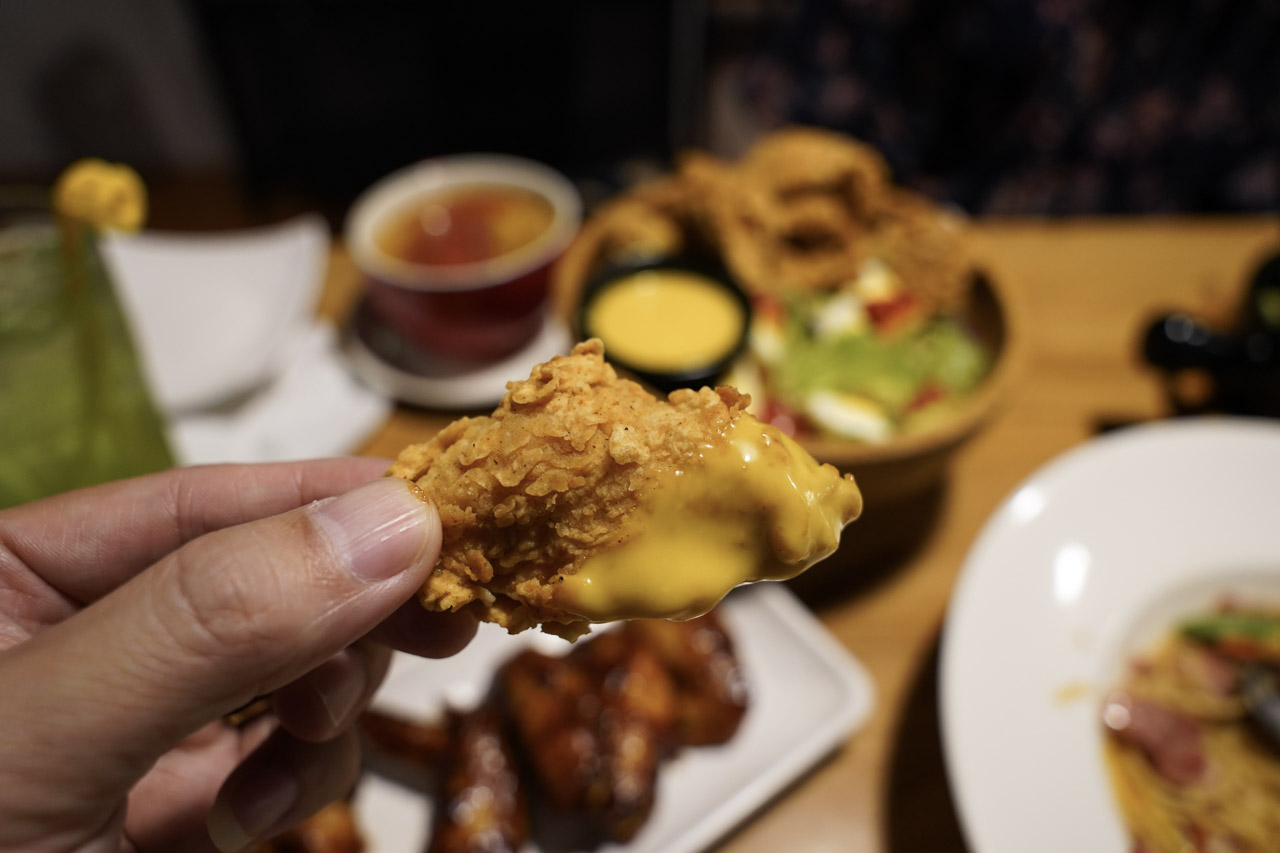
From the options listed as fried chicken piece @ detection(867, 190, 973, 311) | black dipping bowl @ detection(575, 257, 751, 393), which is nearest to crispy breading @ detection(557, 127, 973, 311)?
fried chicken piece @ detection(867, 190, 973, 311)

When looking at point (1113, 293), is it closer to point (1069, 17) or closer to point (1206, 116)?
point (1069, 17)

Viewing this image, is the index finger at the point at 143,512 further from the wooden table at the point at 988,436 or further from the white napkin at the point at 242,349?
the wooden table at the point at 988,436

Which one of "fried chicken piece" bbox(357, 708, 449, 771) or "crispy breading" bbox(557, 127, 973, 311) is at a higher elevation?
"crispy breading" bbox(557, 127, 973, 311)

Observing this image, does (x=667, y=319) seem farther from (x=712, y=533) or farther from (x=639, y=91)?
(x=639, y=91)

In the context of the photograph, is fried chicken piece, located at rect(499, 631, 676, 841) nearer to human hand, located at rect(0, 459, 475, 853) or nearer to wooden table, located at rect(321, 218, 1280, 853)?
wooden table, located at rect(321, 218, 1280, 853)

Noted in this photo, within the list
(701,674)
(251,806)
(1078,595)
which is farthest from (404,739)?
(1078,595)

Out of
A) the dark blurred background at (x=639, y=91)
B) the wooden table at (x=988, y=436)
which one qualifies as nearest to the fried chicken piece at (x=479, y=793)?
the wooden table at (x=988, y=436)
